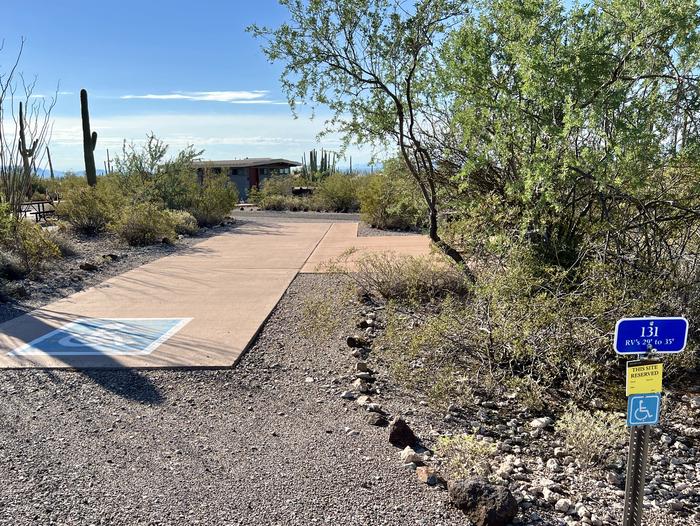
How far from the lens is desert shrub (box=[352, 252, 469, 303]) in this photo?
776 cm

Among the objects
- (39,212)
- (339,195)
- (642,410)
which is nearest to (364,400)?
(642,410)

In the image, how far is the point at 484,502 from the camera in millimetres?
3064

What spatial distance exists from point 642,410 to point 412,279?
5.34 meters

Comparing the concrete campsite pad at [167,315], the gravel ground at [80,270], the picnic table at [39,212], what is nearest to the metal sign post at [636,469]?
the concrete campsite pad at [167,315]

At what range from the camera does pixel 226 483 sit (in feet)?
11.3

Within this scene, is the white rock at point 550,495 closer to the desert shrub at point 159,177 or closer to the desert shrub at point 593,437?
the desert shrub at point 593,437

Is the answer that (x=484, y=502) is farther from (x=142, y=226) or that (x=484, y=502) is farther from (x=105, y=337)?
(x=142, y=226)

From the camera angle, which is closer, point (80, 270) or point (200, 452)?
point (200, 452)

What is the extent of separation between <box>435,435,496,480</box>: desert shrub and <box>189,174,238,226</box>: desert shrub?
Result: 16868 millimetres

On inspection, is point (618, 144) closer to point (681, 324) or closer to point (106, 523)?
point (681, 324)

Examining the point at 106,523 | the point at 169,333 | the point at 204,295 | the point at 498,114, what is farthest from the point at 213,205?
the point at 106,523

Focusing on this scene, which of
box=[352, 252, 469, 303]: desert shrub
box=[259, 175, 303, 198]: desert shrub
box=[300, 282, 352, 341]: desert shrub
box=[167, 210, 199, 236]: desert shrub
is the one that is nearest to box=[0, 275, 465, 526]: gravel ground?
box=[300, 282, 352, 341]: desert shrub

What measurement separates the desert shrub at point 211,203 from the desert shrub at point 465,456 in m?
16.9

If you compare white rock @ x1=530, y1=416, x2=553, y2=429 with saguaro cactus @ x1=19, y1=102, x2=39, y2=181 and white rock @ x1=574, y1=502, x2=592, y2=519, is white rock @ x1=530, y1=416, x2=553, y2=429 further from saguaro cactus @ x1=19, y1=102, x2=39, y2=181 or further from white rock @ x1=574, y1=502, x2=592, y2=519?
saguaro cactus @ x1=19, y1=102, x2=39, y2=181
